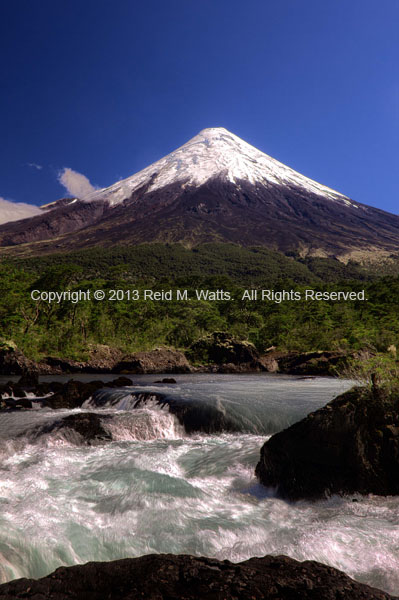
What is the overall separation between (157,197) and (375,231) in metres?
104

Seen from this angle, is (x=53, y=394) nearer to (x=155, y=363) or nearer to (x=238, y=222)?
(x=155, y=363)

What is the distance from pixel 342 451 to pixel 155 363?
870 inches

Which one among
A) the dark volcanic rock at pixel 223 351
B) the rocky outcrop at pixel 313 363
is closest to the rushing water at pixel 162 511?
the rocky outcrop at pixel 313 363

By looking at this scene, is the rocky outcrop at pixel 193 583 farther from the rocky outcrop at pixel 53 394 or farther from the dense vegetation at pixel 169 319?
the dense vegetation at pixel 169 319

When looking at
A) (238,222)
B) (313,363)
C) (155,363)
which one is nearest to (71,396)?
(155,363)

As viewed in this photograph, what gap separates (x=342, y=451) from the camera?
5133 millimetres

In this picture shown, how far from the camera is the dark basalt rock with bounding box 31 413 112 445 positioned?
331 inches

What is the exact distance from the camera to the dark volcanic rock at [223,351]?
29.1 m

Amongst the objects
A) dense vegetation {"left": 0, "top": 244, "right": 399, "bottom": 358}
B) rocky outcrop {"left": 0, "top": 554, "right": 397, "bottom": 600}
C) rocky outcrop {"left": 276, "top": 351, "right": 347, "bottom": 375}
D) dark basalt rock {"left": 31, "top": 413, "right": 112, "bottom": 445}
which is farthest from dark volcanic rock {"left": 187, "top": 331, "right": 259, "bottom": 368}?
rocky outcrop {"left": 0, "top": 554, "right": 397, "bottom": 600}

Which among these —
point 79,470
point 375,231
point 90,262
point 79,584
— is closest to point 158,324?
point 79,470

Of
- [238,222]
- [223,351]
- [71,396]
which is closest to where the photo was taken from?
[71,396]

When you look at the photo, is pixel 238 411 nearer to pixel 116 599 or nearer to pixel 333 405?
pixel 333 405

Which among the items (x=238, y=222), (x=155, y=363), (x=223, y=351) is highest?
(x=238, y=222)

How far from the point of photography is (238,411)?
10555 mm
